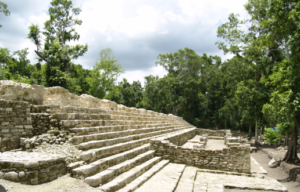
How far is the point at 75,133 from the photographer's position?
530 cm

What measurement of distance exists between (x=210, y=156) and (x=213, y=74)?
3039 cm

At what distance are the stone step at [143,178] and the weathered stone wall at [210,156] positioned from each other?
0.76 metres

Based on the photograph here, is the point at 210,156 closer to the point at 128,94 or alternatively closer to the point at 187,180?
the point at 187,180

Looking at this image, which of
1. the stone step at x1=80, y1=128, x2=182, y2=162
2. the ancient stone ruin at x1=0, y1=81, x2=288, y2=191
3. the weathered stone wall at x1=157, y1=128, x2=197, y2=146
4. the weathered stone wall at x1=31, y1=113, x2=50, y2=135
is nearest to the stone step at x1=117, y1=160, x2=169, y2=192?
the ancient stone ruin at x1=0, y1=81, x2=288, y2=191

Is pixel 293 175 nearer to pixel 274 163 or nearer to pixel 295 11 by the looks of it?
pixel 274 163

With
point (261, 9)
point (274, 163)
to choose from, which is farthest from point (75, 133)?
point (261, 9)

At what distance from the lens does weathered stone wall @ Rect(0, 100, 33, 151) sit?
4449 millimetres

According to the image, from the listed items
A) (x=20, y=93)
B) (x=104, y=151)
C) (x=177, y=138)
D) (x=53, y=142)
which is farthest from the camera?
(x=177, y=138)

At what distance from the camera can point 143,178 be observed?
17.8ft

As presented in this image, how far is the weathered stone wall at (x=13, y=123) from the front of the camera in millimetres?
4449

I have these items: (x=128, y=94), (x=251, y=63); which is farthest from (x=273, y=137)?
(x=128, y=94)

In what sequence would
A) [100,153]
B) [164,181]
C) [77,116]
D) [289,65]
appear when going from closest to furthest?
[100,153]
[164,181]
[77,116]
[289,65]

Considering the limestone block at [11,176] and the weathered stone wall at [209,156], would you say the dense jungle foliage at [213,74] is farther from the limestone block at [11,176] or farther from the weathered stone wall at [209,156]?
the limestone block at [11,176]

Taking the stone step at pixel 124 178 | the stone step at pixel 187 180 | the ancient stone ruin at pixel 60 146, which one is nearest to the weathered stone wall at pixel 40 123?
the ancient stone ruin at pixel 60 146
